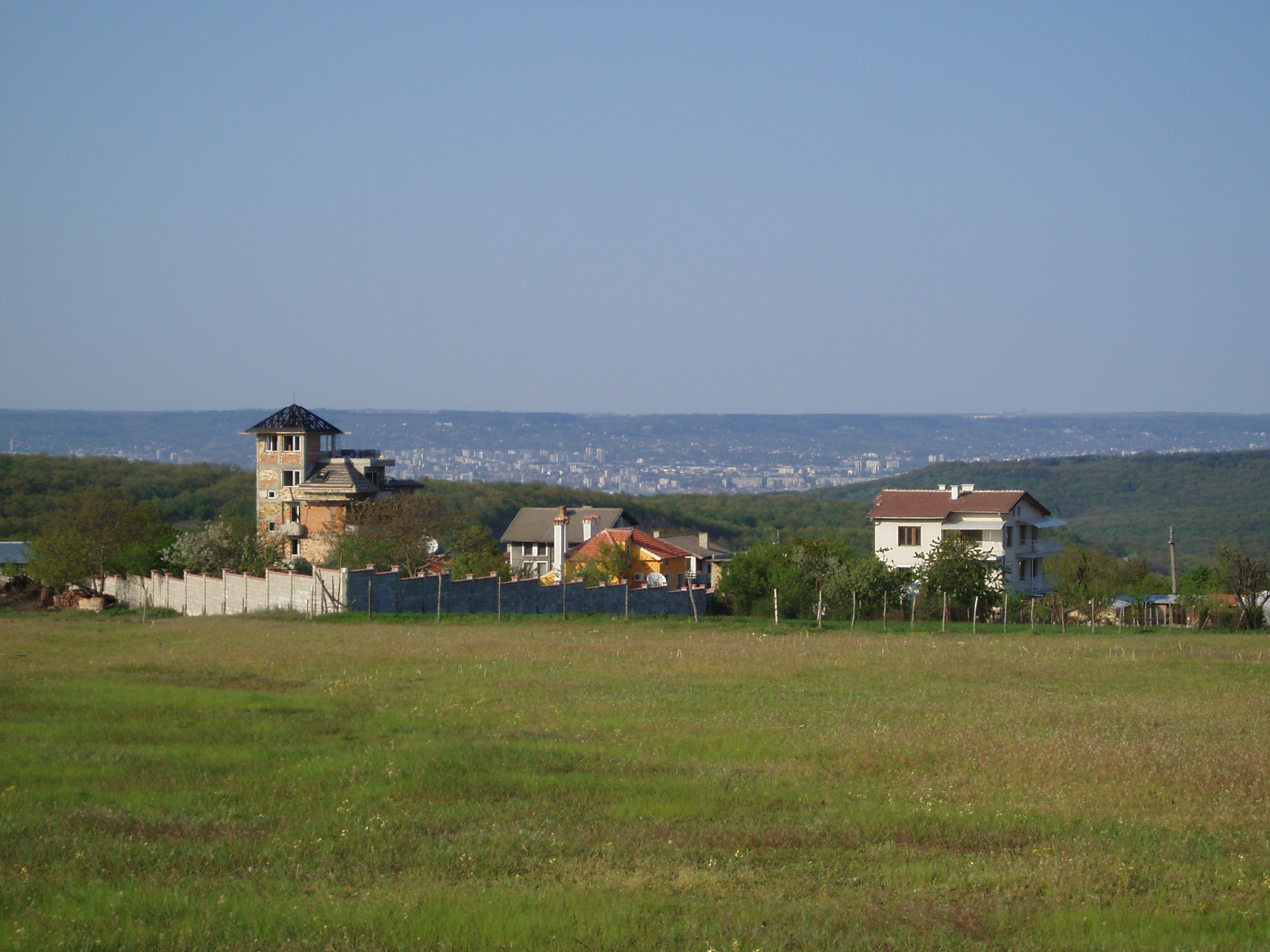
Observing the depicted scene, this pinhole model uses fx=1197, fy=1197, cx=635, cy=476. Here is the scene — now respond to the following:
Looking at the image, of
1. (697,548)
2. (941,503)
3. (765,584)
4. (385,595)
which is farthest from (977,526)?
(385,595)

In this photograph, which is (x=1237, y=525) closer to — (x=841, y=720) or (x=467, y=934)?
(x=841, y=720)

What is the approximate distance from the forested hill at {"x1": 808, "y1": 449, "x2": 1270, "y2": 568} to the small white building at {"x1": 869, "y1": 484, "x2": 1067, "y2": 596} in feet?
107

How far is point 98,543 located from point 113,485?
72.5 meters

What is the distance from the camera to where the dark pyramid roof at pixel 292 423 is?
251 ft

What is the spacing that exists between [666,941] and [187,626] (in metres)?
30.6

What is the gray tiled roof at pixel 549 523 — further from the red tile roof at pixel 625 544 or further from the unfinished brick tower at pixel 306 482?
the unfinished brick tower at pixel 306 482

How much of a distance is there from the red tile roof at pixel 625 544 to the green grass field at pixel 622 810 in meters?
44.9

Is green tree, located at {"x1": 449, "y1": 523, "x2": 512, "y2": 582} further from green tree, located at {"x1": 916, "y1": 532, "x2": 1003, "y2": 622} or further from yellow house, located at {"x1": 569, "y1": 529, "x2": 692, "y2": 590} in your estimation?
green tree, located at {"x1": 916, "y1": 532, "x2": 1003, "y2": 622}

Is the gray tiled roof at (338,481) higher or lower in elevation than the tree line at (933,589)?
higher

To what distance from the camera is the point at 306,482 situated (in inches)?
2950

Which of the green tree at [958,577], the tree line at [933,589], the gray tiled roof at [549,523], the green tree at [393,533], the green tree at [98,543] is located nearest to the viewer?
the tree line at [933,589]

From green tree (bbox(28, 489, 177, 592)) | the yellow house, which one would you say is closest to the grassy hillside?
green tree (bbox(28, 489, 177, 592))

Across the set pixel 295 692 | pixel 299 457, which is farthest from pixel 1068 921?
pixel 299 457

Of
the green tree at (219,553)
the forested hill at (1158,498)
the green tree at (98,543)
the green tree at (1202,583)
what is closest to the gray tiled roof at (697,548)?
the green tree at (219,553)
